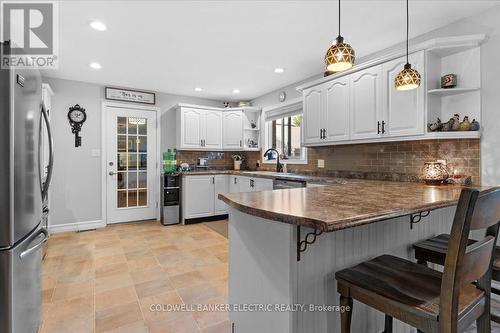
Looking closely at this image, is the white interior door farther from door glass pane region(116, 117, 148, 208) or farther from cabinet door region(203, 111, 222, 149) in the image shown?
cabinet door region(203, 111, 222, 149)

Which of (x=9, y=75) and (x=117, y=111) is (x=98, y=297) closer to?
(x=9, y=75)

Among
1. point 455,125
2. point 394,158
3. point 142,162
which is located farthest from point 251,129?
point 455,125

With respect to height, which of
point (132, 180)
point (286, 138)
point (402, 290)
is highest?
point (286, 138)

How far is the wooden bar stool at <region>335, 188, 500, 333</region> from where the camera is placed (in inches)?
34.8

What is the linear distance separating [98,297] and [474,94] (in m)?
3.78

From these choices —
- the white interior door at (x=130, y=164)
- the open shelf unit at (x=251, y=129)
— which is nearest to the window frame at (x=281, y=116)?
the open shelf unit at (x=251, y=129)

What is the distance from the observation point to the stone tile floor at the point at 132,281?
190 cm

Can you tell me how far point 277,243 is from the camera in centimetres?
123

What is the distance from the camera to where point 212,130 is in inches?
209

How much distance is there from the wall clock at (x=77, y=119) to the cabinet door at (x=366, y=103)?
4223 millimetres

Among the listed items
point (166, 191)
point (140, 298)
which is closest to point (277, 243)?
point (140, 298)

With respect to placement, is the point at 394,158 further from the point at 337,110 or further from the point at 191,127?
the point at 191,127

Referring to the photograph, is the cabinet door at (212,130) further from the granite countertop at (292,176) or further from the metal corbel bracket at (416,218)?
the metal corbel bracket at (416,218)

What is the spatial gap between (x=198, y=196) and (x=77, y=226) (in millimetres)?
2035
